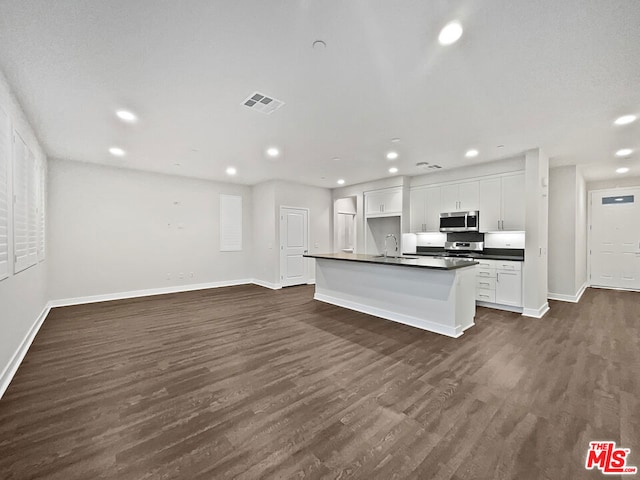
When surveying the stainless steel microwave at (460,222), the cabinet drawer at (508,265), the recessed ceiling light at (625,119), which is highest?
the recessed ceiling light at (625,119)

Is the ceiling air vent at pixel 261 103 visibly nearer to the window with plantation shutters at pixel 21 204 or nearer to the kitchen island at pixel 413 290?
the window with plantation shutters at pixel 21 204

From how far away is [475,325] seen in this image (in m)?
4.14

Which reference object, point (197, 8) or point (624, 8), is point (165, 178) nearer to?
point (197, 8)

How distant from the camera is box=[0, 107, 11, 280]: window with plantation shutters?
2.46m

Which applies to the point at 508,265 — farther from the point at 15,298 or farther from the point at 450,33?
the point at 15,298

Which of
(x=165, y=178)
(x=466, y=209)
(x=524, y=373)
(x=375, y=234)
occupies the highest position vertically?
(x=165, y=178)

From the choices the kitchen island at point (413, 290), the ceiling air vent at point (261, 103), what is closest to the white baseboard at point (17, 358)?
the ceiling air vent at point (261, 103)

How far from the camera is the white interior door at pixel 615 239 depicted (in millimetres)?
6496

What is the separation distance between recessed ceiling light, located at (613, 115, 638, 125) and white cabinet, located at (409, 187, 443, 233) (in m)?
2.96

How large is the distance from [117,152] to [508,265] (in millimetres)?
7336

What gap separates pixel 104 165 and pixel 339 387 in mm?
6438

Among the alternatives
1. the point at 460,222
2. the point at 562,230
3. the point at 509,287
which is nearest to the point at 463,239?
the point at 460,222

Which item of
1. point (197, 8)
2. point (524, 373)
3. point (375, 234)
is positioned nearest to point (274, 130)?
point (197, 8)

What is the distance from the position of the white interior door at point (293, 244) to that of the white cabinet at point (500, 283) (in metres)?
4.35
